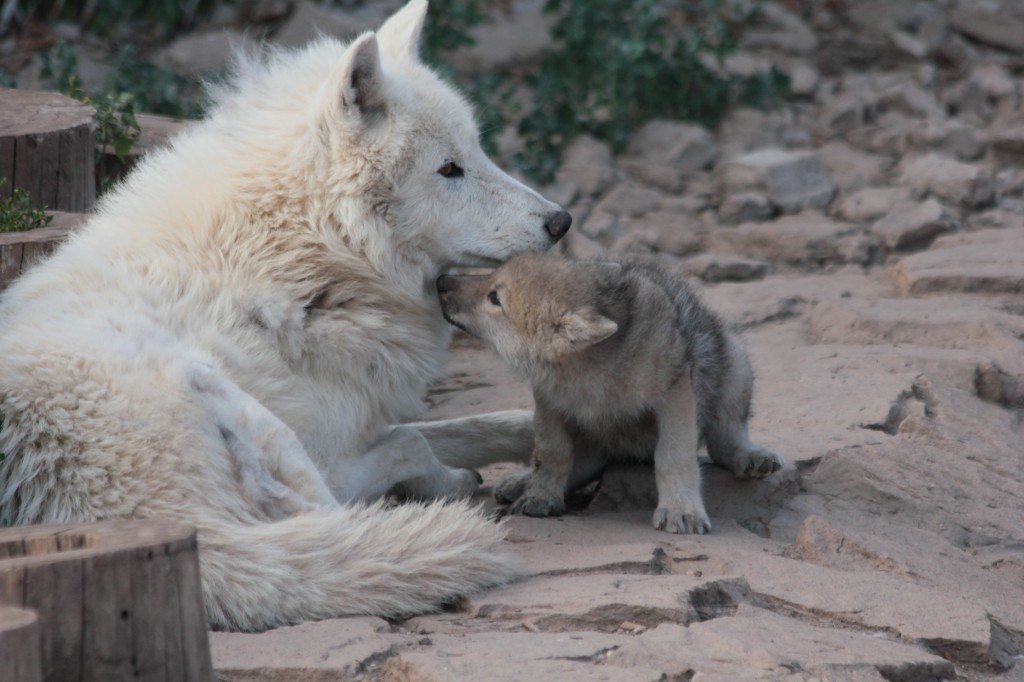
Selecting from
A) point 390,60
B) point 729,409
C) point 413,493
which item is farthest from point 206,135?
point 729,409

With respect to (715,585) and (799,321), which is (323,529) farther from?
(799,321)

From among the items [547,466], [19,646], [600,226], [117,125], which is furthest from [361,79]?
[600,226]

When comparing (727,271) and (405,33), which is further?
(727,271)

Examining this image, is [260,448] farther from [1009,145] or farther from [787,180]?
[1009,145]

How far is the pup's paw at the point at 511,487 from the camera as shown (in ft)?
15.9

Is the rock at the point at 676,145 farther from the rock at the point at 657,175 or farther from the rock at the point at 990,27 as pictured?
the rock at the point at 990,27

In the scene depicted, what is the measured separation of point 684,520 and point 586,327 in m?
0.76

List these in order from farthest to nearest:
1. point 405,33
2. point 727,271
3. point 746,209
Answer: point 746,209
point 727,271
point 405,33

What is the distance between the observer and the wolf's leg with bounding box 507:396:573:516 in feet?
15.1

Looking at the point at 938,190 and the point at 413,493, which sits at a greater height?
the point at 938,190

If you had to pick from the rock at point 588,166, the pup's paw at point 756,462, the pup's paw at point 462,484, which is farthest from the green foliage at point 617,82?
the pup's paw at point 756,462

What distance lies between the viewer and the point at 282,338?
428cm

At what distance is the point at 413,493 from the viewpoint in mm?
4766

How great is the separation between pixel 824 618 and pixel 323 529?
148cm
